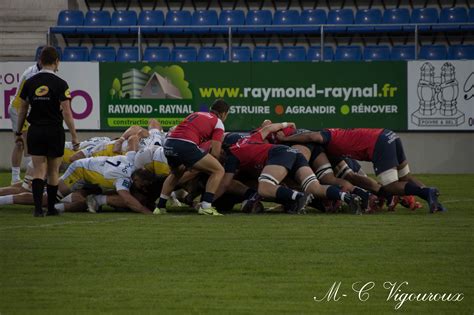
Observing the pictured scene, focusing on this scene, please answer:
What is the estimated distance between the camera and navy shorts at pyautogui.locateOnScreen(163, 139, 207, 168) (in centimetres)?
1422

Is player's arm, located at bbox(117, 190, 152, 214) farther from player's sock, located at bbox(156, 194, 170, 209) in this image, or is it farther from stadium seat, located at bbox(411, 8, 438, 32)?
stadium seat, located at bbox(411, 8, 438, 32)

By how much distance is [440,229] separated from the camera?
40.2 ft

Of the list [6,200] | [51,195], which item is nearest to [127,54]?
[6,200]

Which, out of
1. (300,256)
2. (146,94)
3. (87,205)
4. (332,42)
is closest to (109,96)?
(146,94)

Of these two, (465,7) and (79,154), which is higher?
(465,7)

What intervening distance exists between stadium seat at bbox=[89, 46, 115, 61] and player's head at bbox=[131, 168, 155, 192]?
13.1 metres

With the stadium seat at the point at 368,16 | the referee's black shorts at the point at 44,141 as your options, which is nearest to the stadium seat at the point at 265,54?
the stadium seat at the point at 368,16

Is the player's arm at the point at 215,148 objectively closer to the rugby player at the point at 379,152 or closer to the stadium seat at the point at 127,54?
the rugby player at the point at 379,152

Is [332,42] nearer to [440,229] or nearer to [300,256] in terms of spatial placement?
[440,229]

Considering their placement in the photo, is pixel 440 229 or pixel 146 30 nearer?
pixel 440 229

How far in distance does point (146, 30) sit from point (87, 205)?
1309 cm

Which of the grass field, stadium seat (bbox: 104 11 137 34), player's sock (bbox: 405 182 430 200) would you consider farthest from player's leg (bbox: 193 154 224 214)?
stadium seat (bbox: 104 11 137 34)

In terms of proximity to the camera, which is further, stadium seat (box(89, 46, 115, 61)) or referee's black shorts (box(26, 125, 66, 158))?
stadium seat (box(89, 46, 115, 61))

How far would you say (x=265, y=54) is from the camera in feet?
88.7
